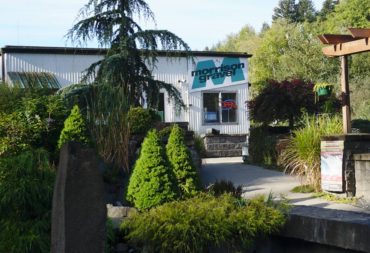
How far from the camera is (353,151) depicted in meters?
11.0

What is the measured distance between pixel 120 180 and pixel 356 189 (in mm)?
4399

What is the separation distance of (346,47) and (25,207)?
8431 millimetres

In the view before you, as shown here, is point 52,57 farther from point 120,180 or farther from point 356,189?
point 356,189

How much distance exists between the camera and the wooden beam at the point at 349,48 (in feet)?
37.8

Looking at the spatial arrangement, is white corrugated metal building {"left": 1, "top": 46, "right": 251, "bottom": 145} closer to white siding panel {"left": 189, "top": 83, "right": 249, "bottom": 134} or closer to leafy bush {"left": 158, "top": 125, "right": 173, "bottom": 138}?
white siding panel {"left": 189, "top": 83, "right": 249, "bottom": 134}

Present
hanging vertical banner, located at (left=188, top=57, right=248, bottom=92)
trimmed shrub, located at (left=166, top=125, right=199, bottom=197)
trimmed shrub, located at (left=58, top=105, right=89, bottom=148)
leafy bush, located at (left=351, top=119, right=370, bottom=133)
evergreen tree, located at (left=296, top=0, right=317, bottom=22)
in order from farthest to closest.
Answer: evergreen tree, located at (left=296, top=0, right=317, bottom=22) → hanging vertical banner, located at (left=188, top=57, right=248, bottom=92) → leafy bush, located at (left=351, top=119, right=370, bottom=133) → trimmed shrub, located at (left=58, top=105, right=89, bottom=148) → trimmed shrub, located at (left=166, top=125, right=199, bottom=197)

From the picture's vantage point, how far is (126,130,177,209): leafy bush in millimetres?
7730

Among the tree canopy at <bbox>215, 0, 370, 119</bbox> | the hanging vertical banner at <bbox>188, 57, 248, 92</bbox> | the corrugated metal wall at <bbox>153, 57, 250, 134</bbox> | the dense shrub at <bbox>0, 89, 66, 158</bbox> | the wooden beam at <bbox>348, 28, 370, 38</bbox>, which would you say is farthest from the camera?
the tree canopy at <bbox>215, 0, 370, 119</bbox>

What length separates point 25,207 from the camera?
559 centimetres

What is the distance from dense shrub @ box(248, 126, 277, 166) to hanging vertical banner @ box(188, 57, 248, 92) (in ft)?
27.6

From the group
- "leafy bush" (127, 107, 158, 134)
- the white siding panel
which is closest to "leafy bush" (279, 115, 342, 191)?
"leafy bush" (127, 107, 158, 134)

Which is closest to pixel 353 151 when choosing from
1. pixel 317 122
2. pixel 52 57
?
pixel 317 122

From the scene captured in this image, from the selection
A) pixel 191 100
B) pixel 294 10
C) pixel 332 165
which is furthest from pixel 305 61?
pixel 294 10

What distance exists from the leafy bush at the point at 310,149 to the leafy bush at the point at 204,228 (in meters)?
6.81
